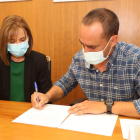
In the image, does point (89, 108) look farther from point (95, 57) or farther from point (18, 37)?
point (18, 37)

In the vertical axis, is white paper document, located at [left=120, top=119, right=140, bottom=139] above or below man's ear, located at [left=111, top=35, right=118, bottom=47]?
below

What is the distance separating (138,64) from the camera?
120 cm

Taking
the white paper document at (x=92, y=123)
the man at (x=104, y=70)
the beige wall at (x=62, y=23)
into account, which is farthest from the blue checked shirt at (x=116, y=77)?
the beige wall at (x=62, y=23)

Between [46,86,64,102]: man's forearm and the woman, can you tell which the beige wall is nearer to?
the woman

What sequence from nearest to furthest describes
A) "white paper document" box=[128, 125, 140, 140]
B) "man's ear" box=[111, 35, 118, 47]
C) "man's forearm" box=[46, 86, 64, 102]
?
"white paper document" box=[128, 125, 140, 140]
"man's ear" box=[111, 35, 118, 47]
"man's forearm" box=[46, 86, 64, 102]

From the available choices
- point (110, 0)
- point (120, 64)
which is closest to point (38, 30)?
point (110, 0)

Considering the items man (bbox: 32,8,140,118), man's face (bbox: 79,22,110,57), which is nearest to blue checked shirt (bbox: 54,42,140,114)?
man (bbox: 32,8,140,118)

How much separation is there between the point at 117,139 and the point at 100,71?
0.57m

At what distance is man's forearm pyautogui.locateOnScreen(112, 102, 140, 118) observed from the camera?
1052mm

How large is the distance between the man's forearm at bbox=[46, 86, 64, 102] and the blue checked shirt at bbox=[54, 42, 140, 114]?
0.59ft

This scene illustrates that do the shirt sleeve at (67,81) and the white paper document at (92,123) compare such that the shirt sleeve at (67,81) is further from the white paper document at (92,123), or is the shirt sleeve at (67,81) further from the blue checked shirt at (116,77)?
the white paper document at (92,123)

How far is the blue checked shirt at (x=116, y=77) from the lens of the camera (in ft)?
4.05

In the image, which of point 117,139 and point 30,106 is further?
point 30,106

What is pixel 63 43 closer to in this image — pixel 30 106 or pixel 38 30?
pixel 38 30
